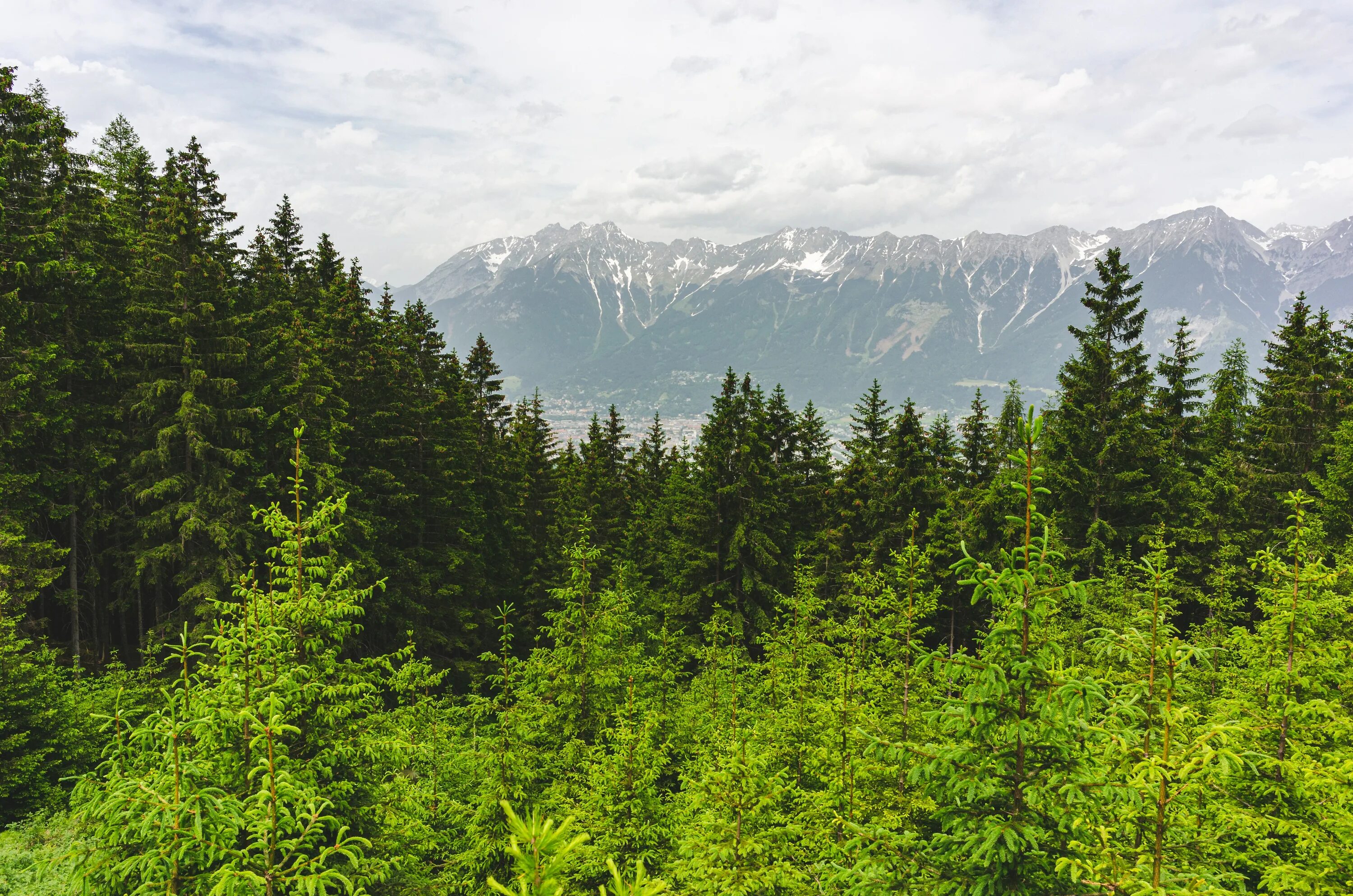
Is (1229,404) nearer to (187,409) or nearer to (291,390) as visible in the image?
(291,390)

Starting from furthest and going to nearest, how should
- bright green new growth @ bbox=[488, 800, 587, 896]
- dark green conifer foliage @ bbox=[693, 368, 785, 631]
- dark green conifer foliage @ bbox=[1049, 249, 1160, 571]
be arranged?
dark green conifer foliage @ bbox=[693, 368, 785, 631], dark green conifer foliage @ bbox=[1049, 249, 1160, 571], bright green new growth @ bbox=[488, 800, 587, 896]

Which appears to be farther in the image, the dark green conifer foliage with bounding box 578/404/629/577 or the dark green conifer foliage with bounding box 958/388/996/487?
the dark green conifer foliage with bounding box 578/404/629/577

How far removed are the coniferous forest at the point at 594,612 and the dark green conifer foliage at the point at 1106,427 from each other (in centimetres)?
17

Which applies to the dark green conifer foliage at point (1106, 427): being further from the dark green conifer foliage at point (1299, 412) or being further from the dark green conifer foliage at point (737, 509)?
the dark green conifer foliage at point (737, 509)

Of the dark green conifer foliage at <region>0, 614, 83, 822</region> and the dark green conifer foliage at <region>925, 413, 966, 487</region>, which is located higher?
the dark green conifer foliage at <region>925, 413, 966, 487</region>

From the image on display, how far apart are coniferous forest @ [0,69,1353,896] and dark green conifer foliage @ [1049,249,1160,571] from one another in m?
0.17

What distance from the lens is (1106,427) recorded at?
2280 cm

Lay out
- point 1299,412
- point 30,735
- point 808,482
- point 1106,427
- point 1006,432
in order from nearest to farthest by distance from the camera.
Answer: point 30,735, point 1299,412, point 1106,427, point 1006,432, point 808,482

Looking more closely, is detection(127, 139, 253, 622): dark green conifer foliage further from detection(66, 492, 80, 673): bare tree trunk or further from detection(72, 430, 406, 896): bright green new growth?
detection(72, 430, 406, 896): bright green new growth

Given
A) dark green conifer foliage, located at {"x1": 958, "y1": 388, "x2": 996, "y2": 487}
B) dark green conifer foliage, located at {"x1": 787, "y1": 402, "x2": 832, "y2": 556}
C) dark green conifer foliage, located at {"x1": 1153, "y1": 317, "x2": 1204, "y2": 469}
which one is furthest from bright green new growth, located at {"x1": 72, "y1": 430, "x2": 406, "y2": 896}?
dark green conifer foliage, located at {"x1": 1153, "y1": 317, "x2": 1204, "y2": 469}

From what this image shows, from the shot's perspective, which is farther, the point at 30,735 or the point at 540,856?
the point at 30,735

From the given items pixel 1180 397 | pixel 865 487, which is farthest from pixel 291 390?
pixel 1180 397

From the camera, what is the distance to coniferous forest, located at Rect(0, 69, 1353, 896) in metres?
4.18

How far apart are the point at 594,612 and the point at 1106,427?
21301 mm
